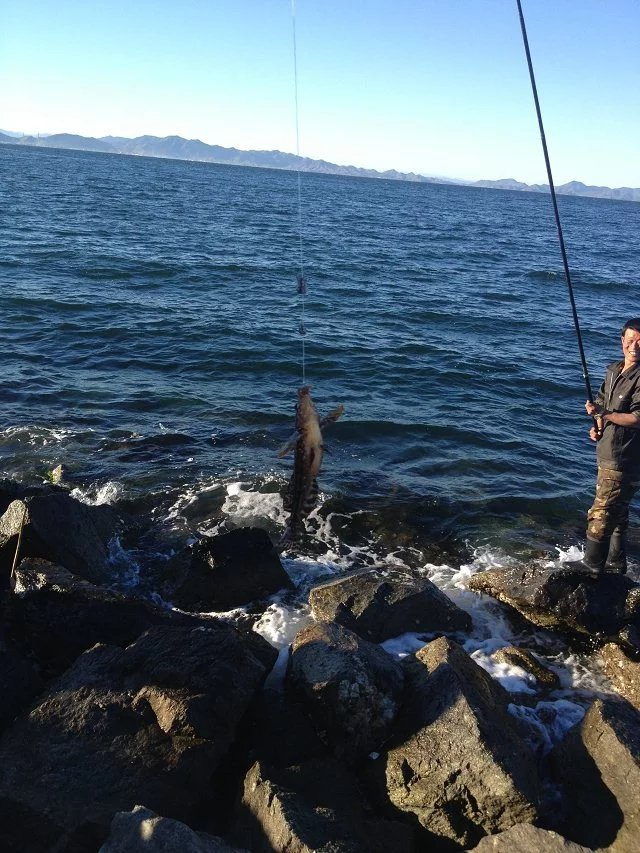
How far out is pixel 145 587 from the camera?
8.05 metres

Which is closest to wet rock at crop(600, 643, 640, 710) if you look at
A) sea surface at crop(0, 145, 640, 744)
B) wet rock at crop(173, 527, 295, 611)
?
sea surface at crop(0, 145, 640, 744)

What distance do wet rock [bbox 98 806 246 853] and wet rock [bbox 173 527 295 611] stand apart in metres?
3.79

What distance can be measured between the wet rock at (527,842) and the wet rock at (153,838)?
169cm

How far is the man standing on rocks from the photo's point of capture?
22.9ft

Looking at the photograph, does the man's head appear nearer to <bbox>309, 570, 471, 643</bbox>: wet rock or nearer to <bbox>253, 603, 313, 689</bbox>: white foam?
<bbox>309, 570, 471, 643</bbox>: wet rock

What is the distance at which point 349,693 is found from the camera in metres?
5.02

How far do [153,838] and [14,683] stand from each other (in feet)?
6.93

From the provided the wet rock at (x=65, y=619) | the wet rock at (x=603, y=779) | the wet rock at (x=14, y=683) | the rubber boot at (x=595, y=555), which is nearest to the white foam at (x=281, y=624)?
the wet rock at (x=65, y=619)

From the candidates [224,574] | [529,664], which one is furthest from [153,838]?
[529,664]

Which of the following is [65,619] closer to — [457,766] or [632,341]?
[457,766]

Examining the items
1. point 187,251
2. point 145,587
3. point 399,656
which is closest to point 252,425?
point 145,587

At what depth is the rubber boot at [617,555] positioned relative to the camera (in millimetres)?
7922

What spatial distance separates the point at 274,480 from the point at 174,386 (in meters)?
5.17

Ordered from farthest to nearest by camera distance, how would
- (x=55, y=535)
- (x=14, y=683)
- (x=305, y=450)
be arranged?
(x=55, y=535)
(x=305, y=450)
(x=14, y=683)
